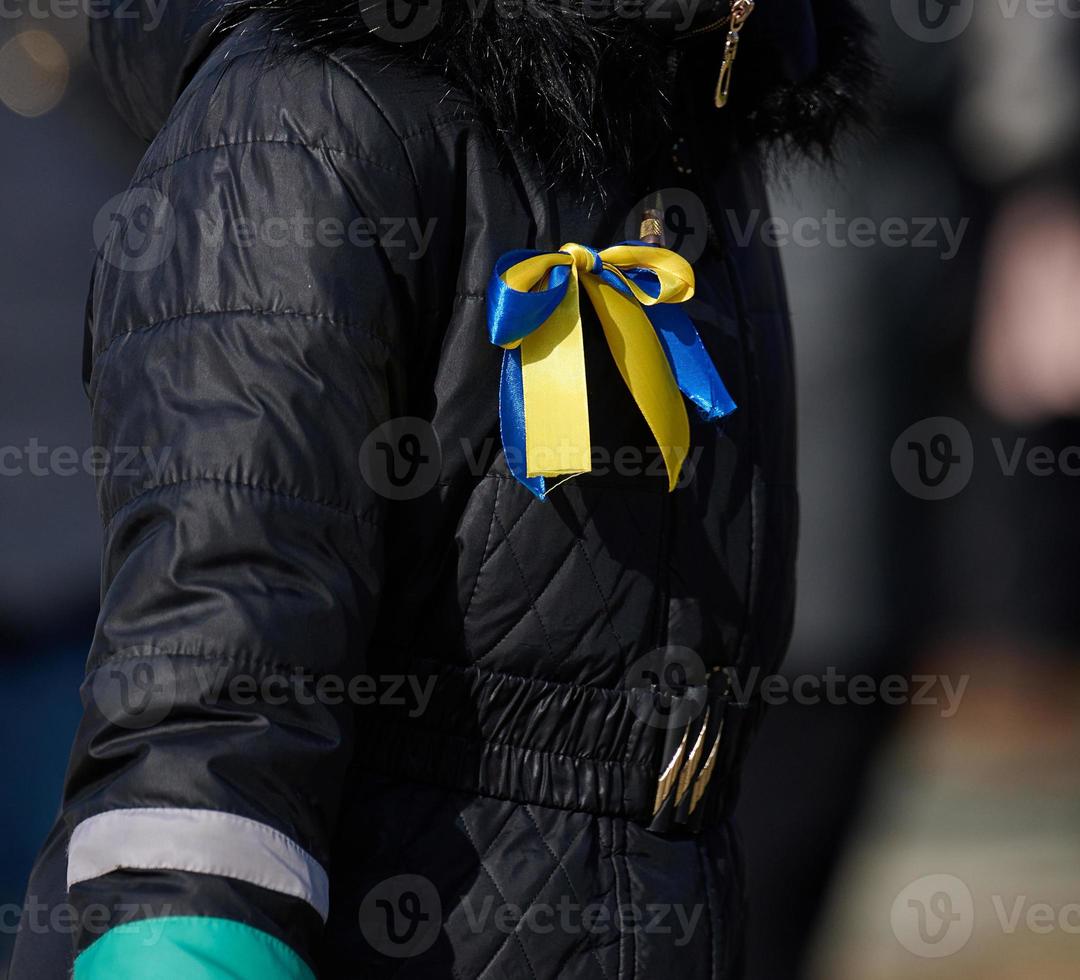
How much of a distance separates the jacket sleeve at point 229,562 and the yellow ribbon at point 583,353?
0.34 feet

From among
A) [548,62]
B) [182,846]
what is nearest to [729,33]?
[548,62]

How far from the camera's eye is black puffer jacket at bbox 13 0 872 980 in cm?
81

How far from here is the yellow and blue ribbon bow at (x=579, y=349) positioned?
0.93 m

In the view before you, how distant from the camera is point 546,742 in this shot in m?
1.00

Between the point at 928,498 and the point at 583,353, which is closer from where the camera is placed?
the point at 583,353

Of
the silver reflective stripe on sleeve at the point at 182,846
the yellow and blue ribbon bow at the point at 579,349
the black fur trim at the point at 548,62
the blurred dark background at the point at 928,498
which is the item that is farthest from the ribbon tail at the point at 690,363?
the blurred dark background at the point at 928,498

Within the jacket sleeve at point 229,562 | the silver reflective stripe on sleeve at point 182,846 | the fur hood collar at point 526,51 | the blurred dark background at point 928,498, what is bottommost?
the blurred dark background at point 928,498

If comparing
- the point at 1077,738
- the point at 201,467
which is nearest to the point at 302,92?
the point at 201,467

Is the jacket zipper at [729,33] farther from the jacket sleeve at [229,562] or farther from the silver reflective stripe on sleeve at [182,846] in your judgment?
the silver reflective stripe on sleeve at [182,846]

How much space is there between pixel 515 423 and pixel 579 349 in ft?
0.24

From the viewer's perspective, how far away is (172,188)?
3.05ft

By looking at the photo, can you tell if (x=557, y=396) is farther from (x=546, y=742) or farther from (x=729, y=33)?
(x=729, y=33)

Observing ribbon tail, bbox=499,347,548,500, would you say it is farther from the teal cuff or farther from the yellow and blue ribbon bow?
the teal cuff

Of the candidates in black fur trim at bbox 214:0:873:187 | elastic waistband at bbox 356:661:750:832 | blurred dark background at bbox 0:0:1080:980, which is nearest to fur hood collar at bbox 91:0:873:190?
black fur trim at bbox 214:0:873:187
